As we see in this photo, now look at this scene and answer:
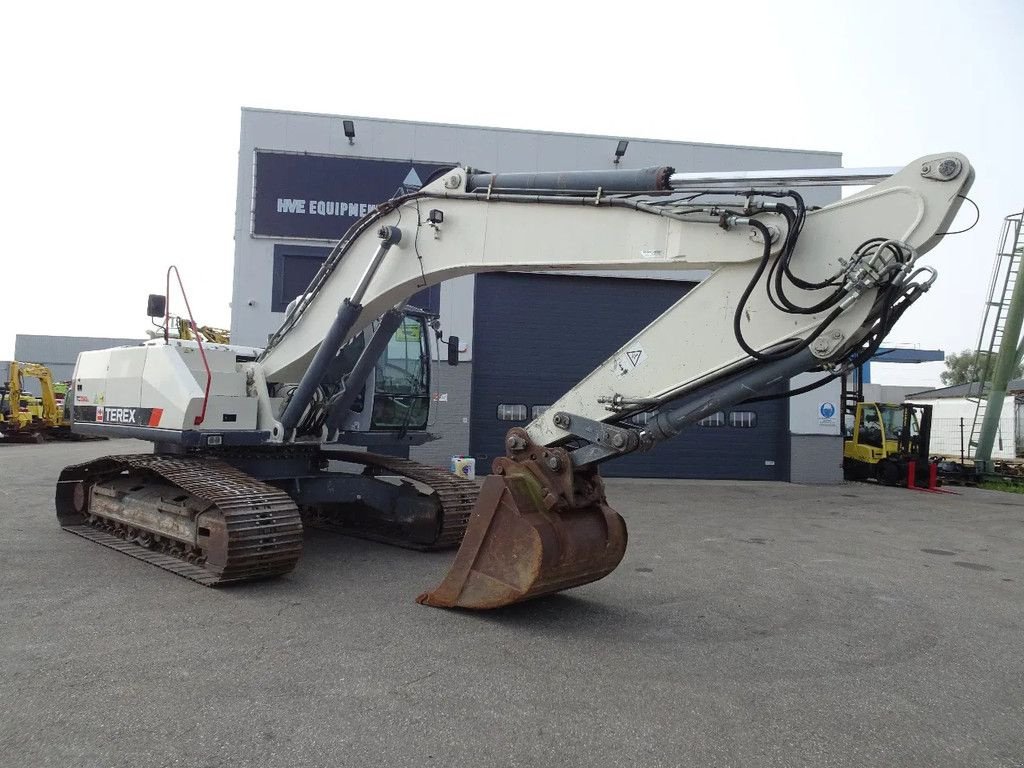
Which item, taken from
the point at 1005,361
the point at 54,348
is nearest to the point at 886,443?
the point at 1005,361

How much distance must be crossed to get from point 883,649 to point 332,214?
1263cm

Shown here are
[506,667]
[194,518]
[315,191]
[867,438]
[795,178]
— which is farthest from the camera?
[867,438]

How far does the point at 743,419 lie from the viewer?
1675 cm

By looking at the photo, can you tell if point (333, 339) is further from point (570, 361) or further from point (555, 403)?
point (570, 361)

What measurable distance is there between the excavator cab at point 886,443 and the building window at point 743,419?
3.55 metres

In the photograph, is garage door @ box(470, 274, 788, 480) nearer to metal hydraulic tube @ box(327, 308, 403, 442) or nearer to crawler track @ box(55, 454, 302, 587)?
metal hydraulic tube @ box(327, 308, 403, 442)

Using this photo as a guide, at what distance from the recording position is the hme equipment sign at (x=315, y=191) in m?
14.8

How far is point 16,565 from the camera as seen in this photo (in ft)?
21.5

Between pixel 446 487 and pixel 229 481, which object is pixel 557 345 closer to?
pixel 446 487

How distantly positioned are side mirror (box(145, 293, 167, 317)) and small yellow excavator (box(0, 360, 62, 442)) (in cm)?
2137

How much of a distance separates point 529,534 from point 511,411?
10.9 m

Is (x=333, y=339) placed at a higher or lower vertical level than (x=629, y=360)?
higher

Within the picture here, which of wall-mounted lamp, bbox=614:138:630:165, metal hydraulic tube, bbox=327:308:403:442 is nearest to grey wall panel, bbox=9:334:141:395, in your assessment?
wall-mounted lamp, bbox=614:138:630:165

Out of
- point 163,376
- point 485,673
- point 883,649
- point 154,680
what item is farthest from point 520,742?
point 163,376
